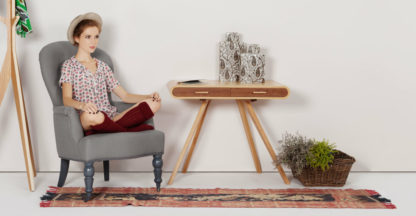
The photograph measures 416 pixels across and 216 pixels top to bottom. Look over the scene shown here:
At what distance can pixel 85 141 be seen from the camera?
3051 millimetres

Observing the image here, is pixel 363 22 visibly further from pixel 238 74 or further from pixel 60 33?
pixel 60 33

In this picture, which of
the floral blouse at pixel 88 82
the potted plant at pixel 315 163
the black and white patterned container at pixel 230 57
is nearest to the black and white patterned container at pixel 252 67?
the black and white patterned container at pixel 230 57

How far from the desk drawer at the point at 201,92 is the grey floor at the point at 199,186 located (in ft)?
2.08

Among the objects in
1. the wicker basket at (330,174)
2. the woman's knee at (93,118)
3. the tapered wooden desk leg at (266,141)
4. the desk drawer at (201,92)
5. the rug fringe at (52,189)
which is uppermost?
the desk drawer at (201,92)

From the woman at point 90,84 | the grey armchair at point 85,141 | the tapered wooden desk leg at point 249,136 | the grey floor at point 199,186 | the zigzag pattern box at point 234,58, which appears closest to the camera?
the grey floor at point 199,186

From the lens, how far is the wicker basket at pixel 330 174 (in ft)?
11.5

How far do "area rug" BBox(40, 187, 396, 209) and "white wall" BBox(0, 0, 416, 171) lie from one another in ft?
1.88

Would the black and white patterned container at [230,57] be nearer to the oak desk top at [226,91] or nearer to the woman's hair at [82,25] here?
the oak desk top at [226,91]

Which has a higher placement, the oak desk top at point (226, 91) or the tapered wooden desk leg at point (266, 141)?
the oak desk top at point (226, 91)

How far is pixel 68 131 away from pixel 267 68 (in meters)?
1.56

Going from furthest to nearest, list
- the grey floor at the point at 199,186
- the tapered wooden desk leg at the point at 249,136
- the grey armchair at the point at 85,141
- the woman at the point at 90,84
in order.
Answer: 1. the tapered wooden desk leg at the point at 249,136
2. the woman at the point at 90,84
3. the grey armchair at the point at 85,141
4. the grey floor at the point at 199,186

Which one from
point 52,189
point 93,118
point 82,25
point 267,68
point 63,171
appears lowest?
point 52,189

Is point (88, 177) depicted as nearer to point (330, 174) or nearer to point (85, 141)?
point (85, 141)

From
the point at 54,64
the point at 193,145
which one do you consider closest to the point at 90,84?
the point at 54,64
